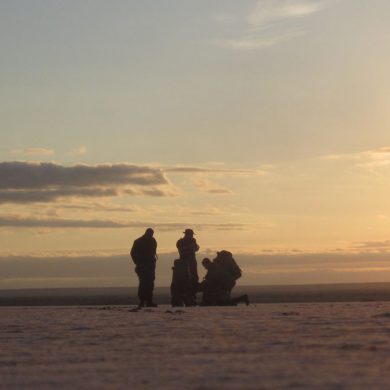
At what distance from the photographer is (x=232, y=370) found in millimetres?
9008

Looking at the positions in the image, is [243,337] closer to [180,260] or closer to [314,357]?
[314,357]

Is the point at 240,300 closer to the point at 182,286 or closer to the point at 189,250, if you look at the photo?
the point at 182,286

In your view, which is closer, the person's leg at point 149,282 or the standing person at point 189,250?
the person's leg at point 149,282

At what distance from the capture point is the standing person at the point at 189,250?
27547 mm

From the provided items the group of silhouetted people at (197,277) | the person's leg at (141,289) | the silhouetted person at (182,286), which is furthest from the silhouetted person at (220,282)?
the person's leg at (141,289)

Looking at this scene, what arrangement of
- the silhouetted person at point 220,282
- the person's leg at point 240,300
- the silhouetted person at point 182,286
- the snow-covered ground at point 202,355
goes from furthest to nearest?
1. the silhouetted person at point 182,286
2. the person's leg at point 240,300
3. the silhouetted person at point 220,282
4. the snow-covered ground at point 202,355

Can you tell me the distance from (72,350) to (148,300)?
14.9 metres

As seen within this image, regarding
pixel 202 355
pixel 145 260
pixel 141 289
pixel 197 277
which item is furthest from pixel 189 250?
pixel 202 355

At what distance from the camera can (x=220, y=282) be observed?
2731 cm

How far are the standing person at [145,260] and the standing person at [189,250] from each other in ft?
4.56

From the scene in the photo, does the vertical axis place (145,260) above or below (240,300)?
above

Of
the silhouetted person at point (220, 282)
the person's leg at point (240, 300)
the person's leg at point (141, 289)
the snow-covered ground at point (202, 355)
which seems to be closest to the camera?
the snow-covered ground at point (202, 355)

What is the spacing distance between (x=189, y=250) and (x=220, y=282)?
1.17 m

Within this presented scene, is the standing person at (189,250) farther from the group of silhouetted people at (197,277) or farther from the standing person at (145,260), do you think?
the standing person at (145,260)
